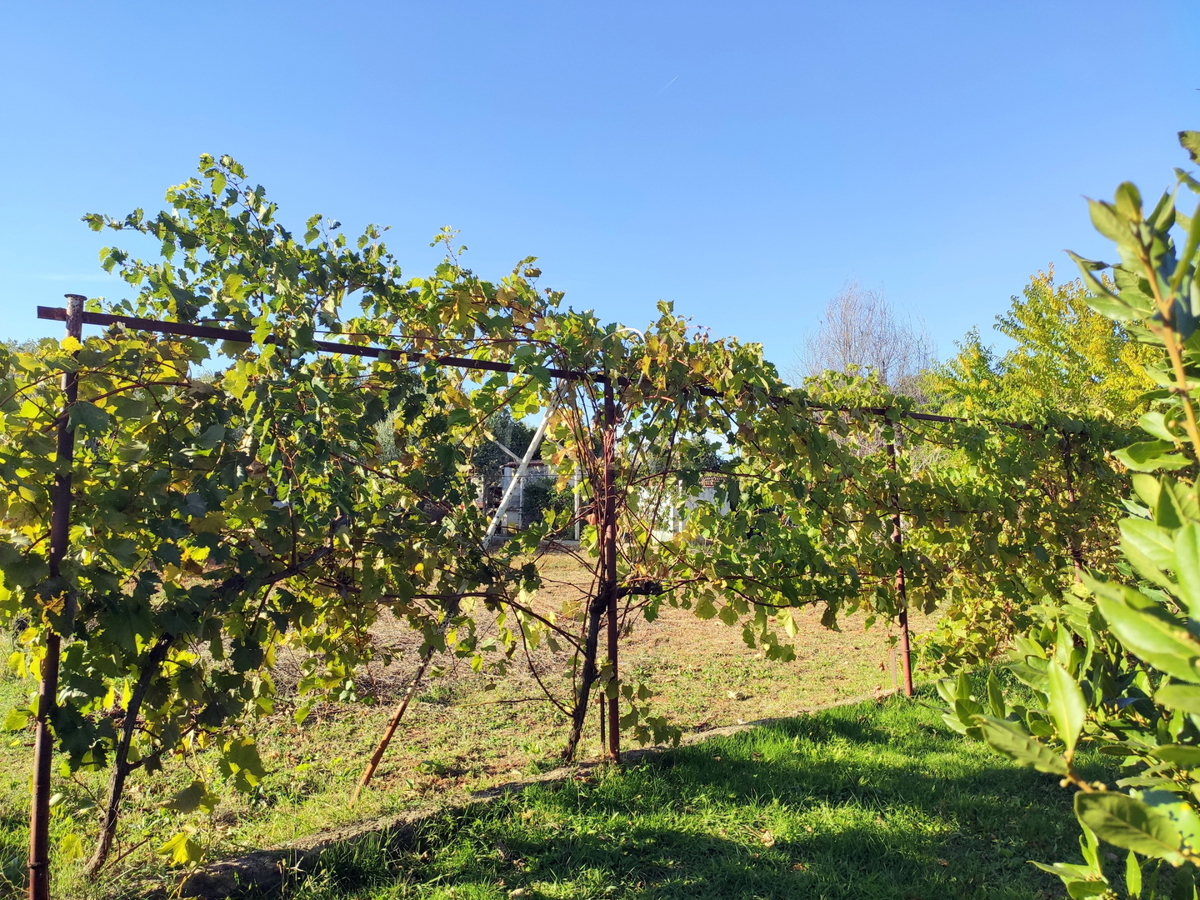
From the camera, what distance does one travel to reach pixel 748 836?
2930mm

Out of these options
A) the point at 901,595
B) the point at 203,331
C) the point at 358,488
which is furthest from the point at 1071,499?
the point at 203,331

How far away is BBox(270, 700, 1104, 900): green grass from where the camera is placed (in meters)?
2.56

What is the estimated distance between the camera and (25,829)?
2.90m

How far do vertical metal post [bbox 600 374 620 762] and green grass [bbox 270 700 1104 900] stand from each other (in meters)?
0.24

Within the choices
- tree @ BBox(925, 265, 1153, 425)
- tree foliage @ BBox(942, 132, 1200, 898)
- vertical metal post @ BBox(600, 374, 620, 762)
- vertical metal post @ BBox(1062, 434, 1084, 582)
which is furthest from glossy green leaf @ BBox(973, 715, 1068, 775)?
tree @ BBox(925, 265, 1153, 425)

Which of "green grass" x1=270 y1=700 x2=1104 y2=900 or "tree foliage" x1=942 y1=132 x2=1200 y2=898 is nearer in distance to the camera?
"tree foliage" x1=942 y1=132 x2=1200 y2=898

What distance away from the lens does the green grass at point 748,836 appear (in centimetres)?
256

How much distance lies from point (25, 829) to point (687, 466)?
3038 millimetres

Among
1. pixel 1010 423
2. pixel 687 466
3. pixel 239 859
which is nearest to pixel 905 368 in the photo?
pixel 1010 423

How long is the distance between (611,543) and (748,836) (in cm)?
131

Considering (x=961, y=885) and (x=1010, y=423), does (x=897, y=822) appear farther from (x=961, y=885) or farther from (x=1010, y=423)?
(x=1010, y=423)

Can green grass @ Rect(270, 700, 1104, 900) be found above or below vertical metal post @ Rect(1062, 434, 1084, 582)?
below

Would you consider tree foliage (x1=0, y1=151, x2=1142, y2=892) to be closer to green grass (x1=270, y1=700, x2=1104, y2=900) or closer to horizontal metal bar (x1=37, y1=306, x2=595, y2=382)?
horizontal metal bar (x1=37, y1=306, x2=595, y2=382)

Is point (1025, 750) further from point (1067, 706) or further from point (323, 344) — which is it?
point (323, 344)
